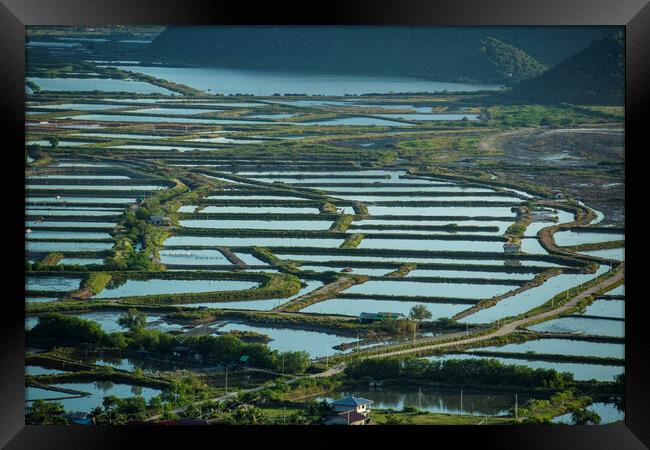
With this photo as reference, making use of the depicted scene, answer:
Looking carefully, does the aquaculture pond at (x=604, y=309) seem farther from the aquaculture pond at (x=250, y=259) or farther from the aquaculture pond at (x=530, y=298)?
the aquaculture pond at (x=250, y=259)

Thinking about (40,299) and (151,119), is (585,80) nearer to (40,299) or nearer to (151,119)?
(151,119)

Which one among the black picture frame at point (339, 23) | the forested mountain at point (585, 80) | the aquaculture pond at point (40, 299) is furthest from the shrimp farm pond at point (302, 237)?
the black picture frame at point (339, 23)

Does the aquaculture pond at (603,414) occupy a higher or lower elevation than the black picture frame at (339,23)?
lower

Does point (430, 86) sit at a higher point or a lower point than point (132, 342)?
higher

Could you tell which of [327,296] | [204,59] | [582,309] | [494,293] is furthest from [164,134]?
[582,309]

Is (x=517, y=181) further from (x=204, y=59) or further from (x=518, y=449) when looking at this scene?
(x=518, y=449)

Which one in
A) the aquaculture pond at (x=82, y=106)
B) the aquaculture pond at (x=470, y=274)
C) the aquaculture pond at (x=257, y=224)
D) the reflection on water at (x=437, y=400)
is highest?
the aquaculture pond at (x=82, y=106)

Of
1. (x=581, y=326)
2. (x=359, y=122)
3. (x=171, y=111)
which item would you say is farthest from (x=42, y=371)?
(x=359, y=122)
